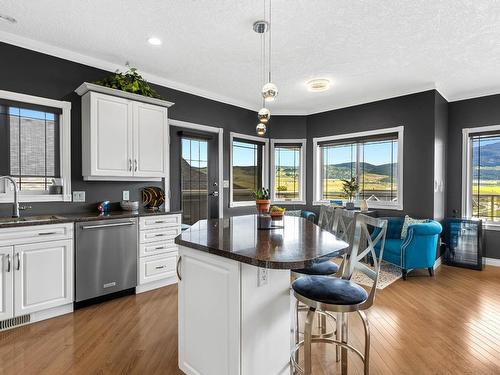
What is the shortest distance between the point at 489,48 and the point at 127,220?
4.59 metres

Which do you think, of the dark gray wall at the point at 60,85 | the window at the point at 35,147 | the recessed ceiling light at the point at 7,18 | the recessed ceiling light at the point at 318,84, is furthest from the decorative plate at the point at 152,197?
the recessed ceiling light at the point at 318,84

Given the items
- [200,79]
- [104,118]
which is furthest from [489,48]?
[104,118]

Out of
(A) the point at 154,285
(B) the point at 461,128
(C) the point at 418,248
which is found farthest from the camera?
(B) the point at 461,128

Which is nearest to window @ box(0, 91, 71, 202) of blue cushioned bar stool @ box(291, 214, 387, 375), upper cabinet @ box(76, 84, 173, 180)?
upper cabinet @ box(76, 84, 173, 180)

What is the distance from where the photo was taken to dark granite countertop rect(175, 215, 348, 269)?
4.37 ft

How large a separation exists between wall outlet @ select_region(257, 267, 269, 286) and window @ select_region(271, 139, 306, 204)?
14.8ft

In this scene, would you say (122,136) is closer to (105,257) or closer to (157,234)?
(157,234)

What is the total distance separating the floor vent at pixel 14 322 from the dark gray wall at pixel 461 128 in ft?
20.2

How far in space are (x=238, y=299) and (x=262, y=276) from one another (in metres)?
0.19

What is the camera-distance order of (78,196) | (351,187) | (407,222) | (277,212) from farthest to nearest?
(351,187)
(407,222)
(78,196)
(277,212)

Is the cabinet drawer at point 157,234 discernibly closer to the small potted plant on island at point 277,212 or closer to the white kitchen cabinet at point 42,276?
the white kitchen cabinet at point 42,276

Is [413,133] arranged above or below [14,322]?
above

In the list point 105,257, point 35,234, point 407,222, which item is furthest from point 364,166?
point 35,234

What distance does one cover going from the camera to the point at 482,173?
189 inches
